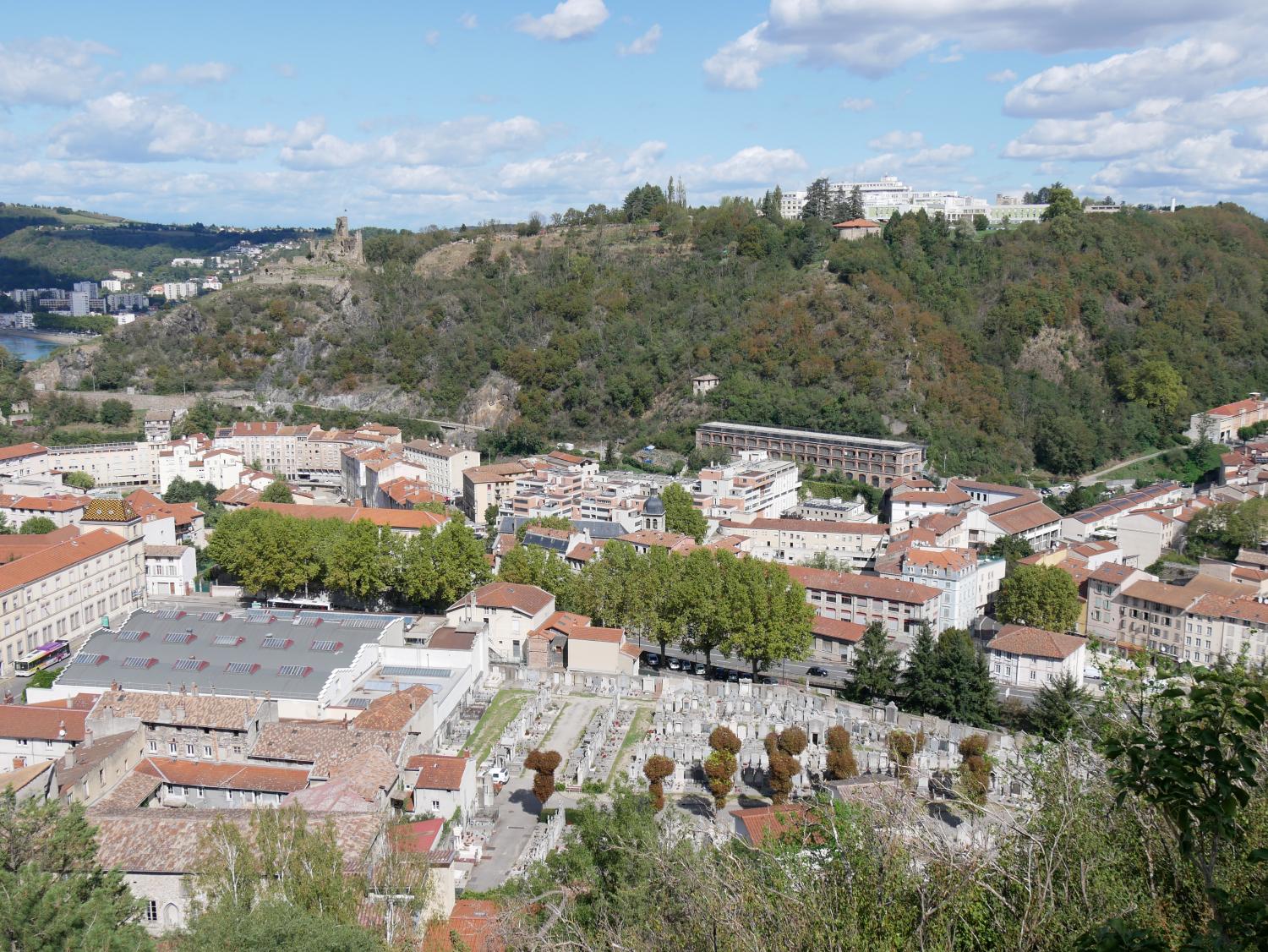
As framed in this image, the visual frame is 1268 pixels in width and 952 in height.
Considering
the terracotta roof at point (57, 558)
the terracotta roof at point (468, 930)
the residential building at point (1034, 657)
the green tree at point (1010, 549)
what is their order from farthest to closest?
the green tree at point (1010, 549) → the terracotta roof at point (57, 558) → the residential building at point (1034, 657) → the terracotta roof at point (468, 930)

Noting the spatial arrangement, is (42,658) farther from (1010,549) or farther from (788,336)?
(788,336)

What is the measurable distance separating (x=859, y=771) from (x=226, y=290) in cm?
5952

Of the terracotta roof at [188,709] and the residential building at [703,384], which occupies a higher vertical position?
the residential building at [703,384]

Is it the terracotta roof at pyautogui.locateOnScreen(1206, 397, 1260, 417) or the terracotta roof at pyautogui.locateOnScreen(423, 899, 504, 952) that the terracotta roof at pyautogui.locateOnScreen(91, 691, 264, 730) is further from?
the terracotta roof at pyautogui.locateOnScreen(1206, 397, 1260, 417)

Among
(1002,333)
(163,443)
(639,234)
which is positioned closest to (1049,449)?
(1002,333)

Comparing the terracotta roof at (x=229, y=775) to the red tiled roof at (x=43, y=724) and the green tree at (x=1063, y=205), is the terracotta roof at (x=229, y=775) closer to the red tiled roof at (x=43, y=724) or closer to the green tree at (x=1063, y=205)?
the red tiled roof at (x=43, y=724)

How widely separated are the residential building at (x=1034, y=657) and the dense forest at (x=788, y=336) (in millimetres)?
21943

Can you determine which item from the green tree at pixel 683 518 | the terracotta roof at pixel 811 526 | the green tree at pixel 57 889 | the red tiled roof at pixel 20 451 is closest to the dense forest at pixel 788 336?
the terracotta roof at pixel 811 526

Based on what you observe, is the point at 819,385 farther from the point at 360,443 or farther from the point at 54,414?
the point at 54,414

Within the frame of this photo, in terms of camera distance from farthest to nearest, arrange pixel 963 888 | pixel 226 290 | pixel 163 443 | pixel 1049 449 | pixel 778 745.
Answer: pixel 226 290 < pixel 1049 449 < pixel 163 443 < pixel 778 745 < pixel 963 888

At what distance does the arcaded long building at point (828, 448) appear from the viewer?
153 ft

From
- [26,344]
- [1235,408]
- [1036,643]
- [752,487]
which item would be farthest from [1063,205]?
[26,344]

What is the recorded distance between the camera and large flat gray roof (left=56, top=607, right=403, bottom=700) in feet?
70.1

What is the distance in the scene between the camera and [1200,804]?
4.96m
